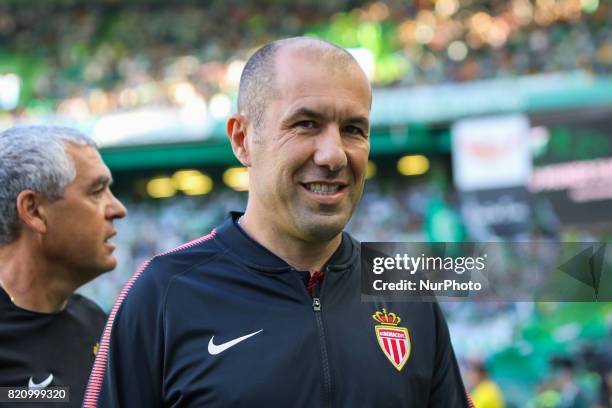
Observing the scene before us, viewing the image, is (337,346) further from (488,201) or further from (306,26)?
(306,26)

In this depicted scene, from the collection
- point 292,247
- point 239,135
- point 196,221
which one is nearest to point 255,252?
point 292,247

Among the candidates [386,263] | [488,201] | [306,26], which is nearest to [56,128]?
[386,263]

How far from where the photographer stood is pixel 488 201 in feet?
28.7

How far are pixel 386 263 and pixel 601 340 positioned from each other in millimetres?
9623

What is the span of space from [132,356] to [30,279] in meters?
1.04

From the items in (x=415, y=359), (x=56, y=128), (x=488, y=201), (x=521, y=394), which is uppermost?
(x=56, y=128)

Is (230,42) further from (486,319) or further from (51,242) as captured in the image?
(51,242)

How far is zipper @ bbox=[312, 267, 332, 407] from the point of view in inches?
A: 72.9

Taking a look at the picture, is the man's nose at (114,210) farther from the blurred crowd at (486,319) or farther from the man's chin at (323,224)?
the blurred crowd at (486,319)

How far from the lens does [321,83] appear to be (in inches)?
77.0

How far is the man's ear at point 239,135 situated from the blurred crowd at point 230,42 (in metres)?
13.1

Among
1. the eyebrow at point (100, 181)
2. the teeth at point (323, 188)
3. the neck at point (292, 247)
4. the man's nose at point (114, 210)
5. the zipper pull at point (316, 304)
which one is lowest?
the zipper pull at point (316, 304)

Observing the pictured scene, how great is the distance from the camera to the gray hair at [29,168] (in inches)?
107

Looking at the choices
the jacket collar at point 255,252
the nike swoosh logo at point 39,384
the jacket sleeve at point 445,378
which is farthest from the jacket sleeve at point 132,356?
the nike swoosh logo at point 39,384
